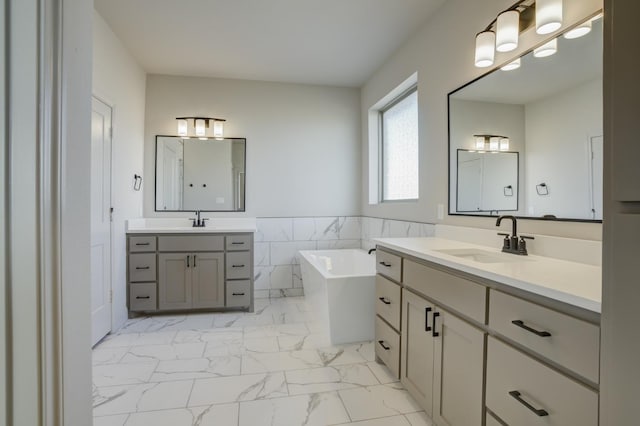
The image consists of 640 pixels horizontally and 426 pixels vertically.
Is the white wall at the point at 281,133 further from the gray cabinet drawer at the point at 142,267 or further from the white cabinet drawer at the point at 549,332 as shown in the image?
the white cabinet drawer at the point at 549,332

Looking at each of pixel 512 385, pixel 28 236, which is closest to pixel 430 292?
pixel 512 385

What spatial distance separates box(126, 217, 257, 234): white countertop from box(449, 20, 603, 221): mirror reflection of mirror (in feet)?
7.97

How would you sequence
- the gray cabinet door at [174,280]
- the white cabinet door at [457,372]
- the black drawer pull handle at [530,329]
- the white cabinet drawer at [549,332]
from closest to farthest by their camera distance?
the white cabinet drawer at [549,332] → the black drawer pull handle at [530,329] → the white cabinet door at [457,372] → the gray cabinet door at [174,280]

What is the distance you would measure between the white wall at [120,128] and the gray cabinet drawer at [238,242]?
1004 millimetres

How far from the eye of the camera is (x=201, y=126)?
393 centimetres

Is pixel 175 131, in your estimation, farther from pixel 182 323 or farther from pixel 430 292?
pixel 430 292

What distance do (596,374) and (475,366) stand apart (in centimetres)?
51

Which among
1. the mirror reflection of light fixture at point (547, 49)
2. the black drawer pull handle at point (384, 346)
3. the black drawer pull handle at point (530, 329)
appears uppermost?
the mirror reflection of light fixture at point (547, 49)

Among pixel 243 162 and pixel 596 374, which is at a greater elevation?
pixel 243 162

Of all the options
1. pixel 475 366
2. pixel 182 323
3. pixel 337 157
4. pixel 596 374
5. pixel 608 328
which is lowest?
pixel 182 323

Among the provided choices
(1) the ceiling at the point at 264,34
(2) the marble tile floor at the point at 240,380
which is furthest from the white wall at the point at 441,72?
(2) the marble tile floor at the point at 240,380

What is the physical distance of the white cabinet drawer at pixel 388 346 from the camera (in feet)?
6.71

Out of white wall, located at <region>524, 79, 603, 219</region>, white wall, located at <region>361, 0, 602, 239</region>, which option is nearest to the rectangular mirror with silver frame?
white wall, located at <region>361, 0, 602, 239</region>

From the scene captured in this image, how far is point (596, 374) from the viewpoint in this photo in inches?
34.6
